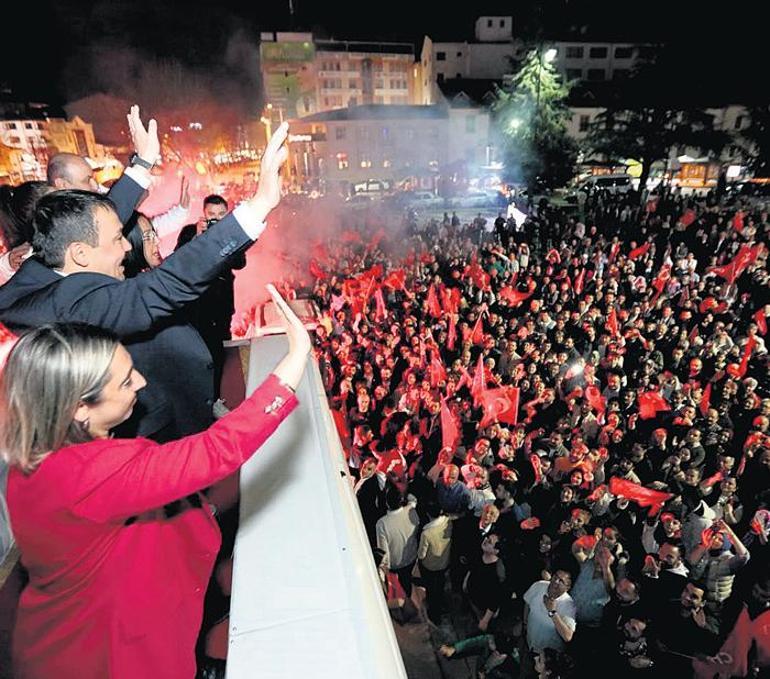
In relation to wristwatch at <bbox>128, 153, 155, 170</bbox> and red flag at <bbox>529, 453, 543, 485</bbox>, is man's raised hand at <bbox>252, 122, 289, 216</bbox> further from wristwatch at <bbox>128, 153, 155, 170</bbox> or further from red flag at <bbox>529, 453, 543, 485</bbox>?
red flag at <bbox>529, 453, 543, 485</bbox>

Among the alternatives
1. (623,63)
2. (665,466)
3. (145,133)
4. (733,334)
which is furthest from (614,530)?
(623,63)

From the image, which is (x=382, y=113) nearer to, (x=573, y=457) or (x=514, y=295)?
(x=514, y=295)

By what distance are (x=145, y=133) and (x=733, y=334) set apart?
883 centimetres

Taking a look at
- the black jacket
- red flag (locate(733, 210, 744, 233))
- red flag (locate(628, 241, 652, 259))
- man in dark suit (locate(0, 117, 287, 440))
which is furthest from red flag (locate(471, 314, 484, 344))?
red flag (locate(733, 210, 744, 233))

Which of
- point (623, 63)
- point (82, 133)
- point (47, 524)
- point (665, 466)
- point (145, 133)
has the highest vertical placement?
point (623, 63)

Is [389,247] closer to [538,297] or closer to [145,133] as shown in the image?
[538,297]

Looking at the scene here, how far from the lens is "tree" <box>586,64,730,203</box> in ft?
78.7

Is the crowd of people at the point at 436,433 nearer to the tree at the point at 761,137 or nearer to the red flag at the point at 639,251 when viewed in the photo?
the red flag at the point at 639,251

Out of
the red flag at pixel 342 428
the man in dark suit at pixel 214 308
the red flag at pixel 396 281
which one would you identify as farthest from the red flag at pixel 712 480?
the red flag at pixel 396 281

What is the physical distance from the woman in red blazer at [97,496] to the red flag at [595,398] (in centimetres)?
576

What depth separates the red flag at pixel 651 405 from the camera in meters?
6.13

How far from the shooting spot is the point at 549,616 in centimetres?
376

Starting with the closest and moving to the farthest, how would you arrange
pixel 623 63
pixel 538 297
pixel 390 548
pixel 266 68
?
pixel 390 548 → pixel 538 297 → pixel 623 63 → pixel 266 68

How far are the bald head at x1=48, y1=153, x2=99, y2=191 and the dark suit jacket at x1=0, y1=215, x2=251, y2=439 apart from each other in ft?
3.05
